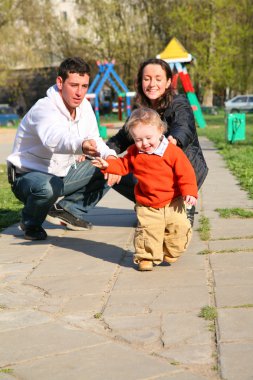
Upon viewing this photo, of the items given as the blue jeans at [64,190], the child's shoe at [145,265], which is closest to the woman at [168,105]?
the blue jeans at [64,190]

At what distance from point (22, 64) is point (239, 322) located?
3902 cm

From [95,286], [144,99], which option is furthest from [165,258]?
[144,99]

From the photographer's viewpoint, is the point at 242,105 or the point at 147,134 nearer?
the point at 147,134

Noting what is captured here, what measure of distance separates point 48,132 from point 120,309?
2.27 meters

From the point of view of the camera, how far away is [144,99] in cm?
650

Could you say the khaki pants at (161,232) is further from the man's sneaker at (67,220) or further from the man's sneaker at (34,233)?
the man's sneaker at (67,220)

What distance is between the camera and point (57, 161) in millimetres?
6785

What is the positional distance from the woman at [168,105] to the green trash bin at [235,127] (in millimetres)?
10923

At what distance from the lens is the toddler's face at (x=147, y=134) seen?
522cm

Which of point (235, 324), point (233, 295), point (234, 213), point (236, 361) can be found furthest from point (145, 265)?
point (234, 213)

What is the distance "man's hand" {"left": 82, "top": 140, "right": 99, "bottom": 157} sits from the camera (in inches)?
221

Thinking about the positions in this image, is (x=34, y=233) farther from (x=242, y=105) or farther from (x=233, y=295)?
(x=242, y=105)

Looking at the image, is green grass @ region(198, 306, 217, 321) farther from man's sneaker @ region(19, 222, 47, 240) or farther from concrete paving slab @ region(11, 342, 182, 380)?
man's sneaker @ region(19, 222, 47, 240)

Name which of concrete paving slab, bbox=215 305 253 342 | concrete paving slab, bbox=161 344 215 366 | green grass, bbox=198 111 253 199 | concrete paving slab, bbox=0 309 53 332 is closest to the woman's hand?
concrete paving slab, bbox=215 305 253 342
